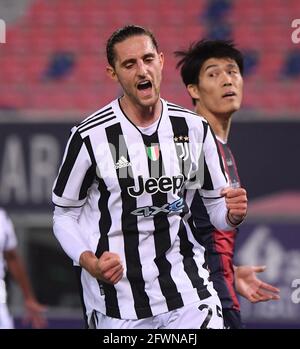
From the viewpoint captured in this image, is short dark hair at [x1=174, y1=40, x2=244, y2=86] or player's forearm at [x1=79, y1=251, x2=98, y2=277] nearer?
player's forearm at [x1=79, y1=251, x2=98, y2=277]

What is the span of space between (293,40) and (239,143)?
64.0 inches

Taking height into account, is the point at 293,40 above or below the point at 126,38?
above

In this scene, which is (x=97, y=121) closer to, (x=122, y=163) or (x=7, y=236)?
(x=122, y=163)

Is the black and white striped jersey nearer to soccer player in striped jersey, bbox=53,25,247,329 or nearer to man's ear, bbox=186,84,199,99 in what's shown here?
soccer player in striped jersey, bbox=53,25,247,329

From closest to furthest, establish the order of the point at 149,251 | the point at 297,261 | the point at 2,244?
the point at 149,251
the point at 2,244
the point at 297,261

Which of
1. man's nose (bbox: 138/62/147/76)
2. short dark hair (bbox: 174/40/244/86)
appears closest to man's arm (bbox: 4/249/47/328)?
short dark hair (bbox: 174/40/244/86)

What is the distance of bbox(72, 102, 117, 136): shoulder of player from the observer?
14.2ft

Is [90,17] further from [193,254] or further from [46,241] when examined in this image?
[193,254]

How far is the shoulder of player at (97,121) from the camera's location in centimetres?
432

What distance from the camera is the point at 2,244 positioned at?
6.98 meters

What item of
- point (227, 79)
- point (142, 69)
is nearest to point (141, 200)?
point (142, 69)

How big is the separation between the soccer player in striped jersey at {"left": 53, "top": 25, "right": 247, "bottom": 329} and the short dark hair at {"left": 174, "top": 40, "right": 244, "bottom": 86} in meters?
1.00

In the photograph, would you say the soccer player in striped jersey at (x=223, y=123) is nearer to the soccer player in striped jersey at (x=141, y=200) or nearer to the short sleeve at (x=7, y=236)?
the soccer player in striped jersey at (x=141, y=200)

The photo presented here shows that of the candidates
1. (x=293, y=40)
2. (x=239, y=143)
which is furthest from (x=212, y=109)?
(x=293, y=40)
